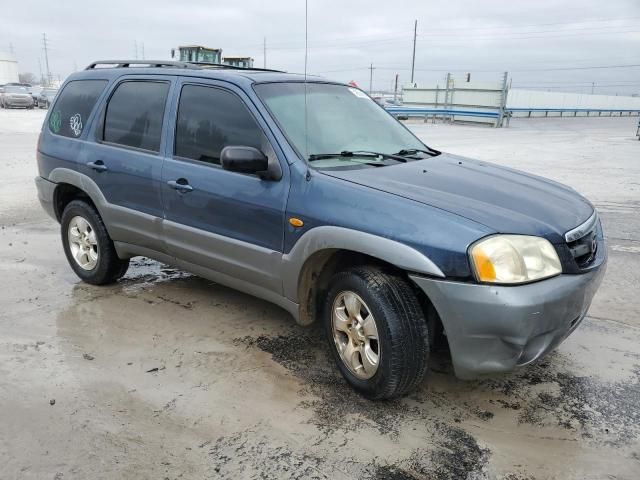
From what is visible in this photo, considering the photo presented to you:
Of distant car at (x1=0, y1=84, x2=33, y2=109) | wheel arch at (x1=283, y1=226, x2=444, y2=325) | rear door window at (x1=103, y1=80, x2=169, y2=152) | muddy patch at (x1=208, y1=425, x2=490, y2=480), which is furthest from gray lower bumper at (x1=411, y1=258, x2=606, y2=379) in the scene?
distant car at (x1=0, y1=84, x2=33, y2=109)

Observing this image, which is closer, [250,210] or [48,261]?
[250,210]

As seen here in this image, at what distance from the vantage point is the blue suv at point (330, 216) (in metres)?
2.74

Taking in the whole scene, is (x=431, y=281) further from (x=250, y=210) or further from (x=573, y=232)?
(x=250, y=210)

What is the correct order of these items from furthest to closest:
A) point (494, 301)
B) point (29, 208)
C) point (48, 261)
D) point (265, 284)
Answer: point (29, 208)
point (48, 261)
point (265, 284)
point (494, 301)

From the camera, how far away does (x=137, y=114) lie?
4.39m

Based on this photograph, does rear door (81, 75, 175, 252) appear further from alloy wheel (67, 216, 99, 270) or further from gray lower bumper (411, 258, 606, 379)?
gray lower bumper (411, 258, 606, 379)

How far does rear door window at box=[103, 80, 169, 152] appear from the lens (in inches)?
166

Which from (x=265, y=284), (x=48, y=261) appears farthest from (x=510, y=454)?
(x=48, y=261)

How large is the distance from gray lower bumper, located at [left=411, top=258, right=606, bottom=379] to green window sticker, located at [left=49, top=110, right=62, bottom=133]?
3.81 meters

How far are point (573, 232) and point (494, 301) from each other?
727 millimetres

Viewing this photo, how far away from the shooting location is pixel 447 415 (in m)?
3.09

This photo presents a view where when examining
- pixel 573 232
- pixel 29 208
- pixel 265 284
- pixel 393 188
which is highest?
pixel 393 188

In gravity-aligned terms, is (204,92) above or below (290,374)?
above

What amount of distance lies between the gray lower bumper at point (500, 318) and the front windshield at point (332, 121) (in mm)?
1224
